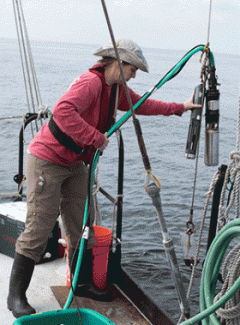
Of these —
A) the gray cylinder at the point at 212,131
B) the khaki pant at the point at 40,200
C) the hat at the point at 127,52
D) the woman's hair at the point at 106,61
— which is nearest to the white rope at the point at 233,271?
the gray cylinder at the point at 212,131

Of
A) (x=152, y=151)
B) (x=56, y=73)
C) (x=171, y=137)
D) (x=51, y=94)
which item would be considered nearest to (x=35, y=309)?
(x=152, y=151)

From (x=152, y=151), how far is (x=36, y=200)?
34.0 ft

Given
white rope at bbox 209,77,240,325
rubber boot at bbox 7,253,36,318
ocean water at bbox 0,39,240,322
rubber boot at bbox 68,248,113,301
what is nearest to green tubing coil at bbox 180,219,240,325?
white rope at bbox 209,77,240,325

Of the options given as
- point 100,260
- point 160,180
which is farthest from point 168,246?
point 160,180

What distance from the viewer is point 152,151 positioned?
1287 cm

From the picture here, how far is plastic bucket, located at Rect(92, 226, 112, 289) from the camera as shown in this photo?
306cm

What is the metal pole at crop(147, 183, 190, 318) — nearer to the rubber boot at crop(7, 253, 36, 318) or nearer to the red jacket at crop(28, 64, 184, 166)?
the red jacket at crop(28, 64, 184, 166)

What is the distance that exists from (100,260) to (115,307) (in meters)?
0.34

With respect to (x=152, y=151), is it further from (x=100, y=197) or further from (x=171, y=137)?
(x=100, y=197)

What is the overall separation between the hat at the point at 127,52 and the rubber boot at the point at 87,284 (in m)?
1.29

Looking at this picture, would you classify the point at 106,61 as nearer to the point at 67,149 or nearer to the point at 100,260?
the point at 67,149

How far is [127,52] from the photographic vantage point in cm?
237

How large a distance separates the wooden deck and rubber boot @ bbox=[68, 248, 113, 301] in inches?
1.4

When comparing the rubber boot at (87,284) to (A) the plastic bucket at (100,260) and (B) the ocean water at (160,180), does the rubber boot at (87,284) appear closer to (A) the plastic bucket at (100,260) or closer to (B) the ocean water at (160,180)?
(A) the plastic bucket at (100,260)
